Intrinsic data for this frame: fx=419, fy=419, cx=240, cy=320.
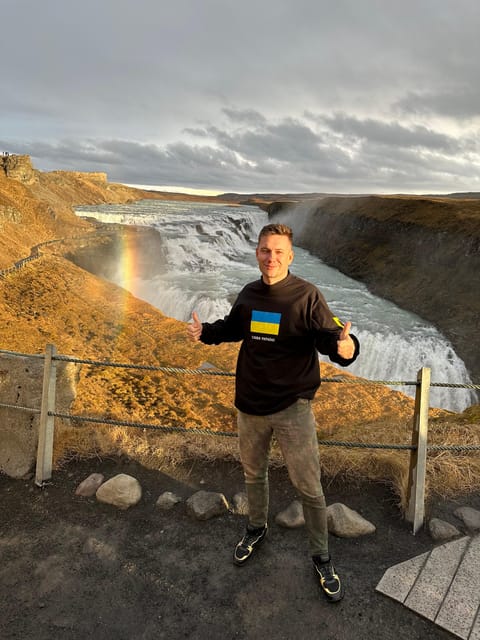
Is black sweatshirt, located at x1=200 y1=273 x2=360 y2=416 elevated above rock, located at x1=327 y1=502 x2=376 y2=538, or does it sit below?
A: above

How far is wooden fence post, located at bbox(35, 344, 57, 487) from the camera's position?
4648 mm

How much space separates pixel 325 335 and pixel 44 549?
3181 mm

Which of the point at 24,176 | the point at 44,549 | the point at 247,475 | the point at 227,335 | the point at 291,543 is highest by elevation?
the point at 24,176

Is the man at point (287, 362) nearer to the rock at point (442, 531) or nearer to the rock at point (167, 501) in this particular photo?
the rock at point (442, 531)

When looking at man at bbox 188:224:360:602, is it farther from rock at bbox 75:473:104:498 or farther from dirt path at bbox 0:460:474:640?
rock at bbox 75:473:104:498

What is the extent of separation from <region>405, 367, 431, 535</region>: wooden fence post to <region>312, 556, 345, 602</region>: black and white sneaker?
1.13 m

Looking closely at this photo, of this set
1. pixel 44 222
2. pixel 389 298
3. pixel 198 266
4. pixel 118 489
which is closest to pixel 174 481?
pixel 118 489

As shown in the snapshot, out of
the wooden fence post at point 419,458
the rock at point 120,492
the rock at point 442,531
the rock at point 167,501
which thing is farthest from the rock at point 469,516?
the rock at point 120,492

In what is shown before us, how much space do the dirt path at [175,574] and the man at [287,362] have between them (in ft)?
1.01

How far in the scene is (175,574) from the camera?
11.5ft

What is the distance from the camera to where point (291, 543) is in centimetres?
383

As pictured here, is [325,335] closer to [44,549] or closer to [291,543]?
[291,543]

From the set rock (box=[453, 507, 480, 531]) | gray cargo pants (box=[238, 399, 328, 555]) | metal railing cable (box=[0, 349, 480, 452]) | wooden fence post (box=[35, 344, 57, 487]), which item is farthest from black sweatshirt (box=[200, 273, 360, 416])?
wooden fence post (box=[35, 344, 57, 487])

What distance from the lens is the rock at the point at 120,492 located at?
4.37 m
